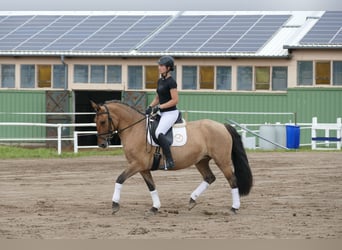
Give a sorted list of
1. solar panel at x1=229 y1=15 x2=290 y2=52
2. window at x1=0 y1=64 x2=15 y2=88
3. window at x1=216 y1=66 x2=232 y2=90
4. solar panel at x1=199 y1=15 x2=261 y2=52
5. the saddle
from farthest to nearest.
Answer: window at x1=0 y1=64 x2=15 y2=88 < solar panel at x1=199 y1=15 x2=261 y2=52 < window at x1=216 y1=66 x2=232 y2=90 < solar panel at x1=229 y1=15 x2=290 y2=52 < the saddle

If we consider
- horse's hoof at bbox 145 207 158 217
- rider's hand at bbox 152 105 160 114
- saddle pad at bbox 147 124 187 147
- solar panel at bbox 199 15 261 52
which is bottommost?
horse's hoof at bbox 145 207 158 217

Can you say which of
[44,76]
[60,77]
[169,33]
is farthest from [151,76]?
[44,76]

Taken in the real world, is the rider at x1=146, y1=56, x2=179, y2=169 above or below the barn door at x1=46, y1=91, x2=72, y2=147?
above

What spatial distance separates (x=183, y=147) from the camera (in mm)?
14711

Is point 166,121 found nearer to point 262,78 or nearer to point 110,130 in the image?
point 110,130

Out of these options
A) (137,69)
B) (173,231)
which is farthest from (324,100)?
(173,231)

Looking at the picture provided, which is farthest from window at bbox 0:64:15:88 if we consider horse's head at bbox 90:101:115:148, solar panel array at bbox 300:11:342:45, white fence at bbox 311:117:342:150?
horse's head at bbox 90:101:115:148

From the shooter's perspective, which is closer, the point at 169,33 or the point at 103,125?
the point at 103,125

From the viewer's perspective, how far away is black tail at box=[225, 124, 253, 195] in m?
14.9

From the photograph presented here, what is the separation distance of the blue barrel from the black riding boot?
1749 centimetres

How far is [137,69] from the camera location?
38719 mm

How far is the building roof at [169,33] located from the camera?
3753 cm

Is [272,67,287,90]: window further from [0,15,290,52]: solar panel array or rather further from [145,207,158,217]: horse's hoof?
[145,207,158,217]: horse's hoof

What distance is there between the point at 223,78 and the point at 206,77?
658 mm
